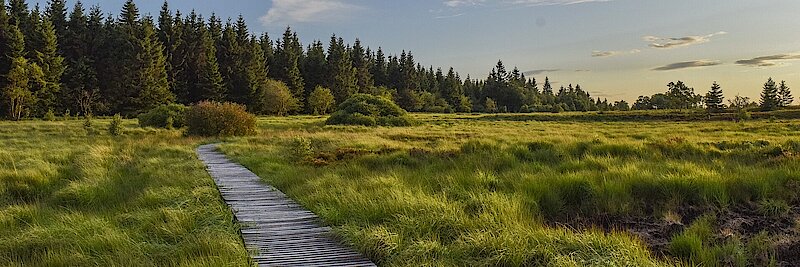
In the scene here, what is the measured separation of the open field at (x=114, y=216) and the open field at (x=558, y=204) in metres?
1.48

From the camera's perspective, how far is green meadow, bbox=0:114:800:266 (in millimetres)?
5730

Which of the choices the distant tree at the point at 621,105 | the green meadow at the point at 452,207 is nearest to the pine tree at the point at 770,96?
the distant tree at the point at 621,105

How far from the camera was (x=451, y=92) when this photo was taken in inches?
3792

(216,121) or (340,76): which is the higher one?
(340,76)

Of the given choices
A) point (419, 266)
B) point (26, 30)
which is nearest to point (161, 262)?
point (419, 266)

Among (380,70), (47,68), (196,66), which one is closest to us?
(47,68)

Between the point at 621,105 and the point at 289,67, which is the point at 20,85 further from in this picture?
the point at 621,105

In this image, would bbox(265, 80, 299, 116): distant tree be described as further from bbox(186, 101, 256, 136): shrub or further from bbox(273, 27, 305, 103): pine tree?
bbox(186, 101, 256, 136): shrub

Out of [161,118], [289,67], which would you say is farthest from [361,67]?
[161,118]

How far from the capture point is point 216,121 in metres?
26.1

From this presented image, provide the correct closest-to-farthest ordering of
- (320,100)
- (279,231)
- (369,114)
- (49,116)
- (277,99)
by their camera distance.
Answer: (279,231), (49,116), (369,114), (277,99), (320,100)

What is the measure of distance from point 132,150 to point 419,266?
49.7 feet

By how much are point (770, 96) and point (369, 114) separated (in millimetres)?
56776

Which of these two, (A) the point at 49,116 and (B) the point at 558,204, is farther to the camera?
(A) the point at 49,116
